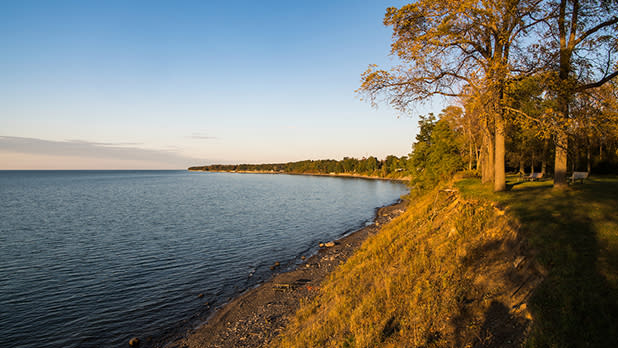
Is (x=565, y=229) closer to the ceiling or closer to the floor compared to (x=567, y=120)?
closer to the floor

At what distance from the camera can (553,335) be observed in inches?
222

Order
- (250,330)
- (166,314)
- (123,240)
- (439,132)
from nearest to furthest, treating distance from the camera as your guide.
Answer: (250,330) → (166,314) → (123,240) → (439,132)

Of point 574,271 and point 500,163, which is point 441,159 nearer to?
point 500,163

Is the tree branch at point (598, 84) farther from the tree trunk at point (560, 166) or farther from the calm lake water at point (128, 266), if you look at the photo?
the calm lake water at point (128, 266)

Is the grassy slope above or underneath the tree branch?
underneath

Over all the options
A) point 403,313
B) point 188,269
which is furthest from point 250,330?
point 188,269

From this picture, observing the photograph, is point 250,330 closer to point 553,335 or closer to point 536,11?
point 553,335

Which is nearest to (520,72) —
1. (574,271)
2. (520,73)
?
(520,73)

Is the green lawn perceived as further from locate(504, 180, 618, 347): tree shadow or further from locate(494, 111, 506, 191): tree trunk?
locate(494, 111, 506, 191): tree trunk

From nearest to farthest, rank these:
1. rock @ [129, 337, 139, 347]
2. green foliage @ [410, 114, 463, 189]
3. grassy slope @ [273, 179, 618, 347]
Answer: grassy slope @ [273, 179, 618, 347], rock @ [129, 337, 139, 347], green foliage @ [410, 114, 463, 189]

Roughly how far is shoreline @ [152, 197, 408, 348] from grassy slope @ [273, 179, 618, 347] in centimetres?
142

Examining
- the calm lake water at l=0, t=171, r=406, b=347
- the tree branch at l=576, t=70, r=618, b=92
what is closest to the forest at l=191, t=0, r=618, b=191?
the tree branch at l=576, t=70, r=618, b=92

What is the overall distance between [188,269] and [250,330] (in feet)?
33.3

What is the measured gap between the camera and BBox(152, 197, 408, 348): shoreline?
40.8 feet
